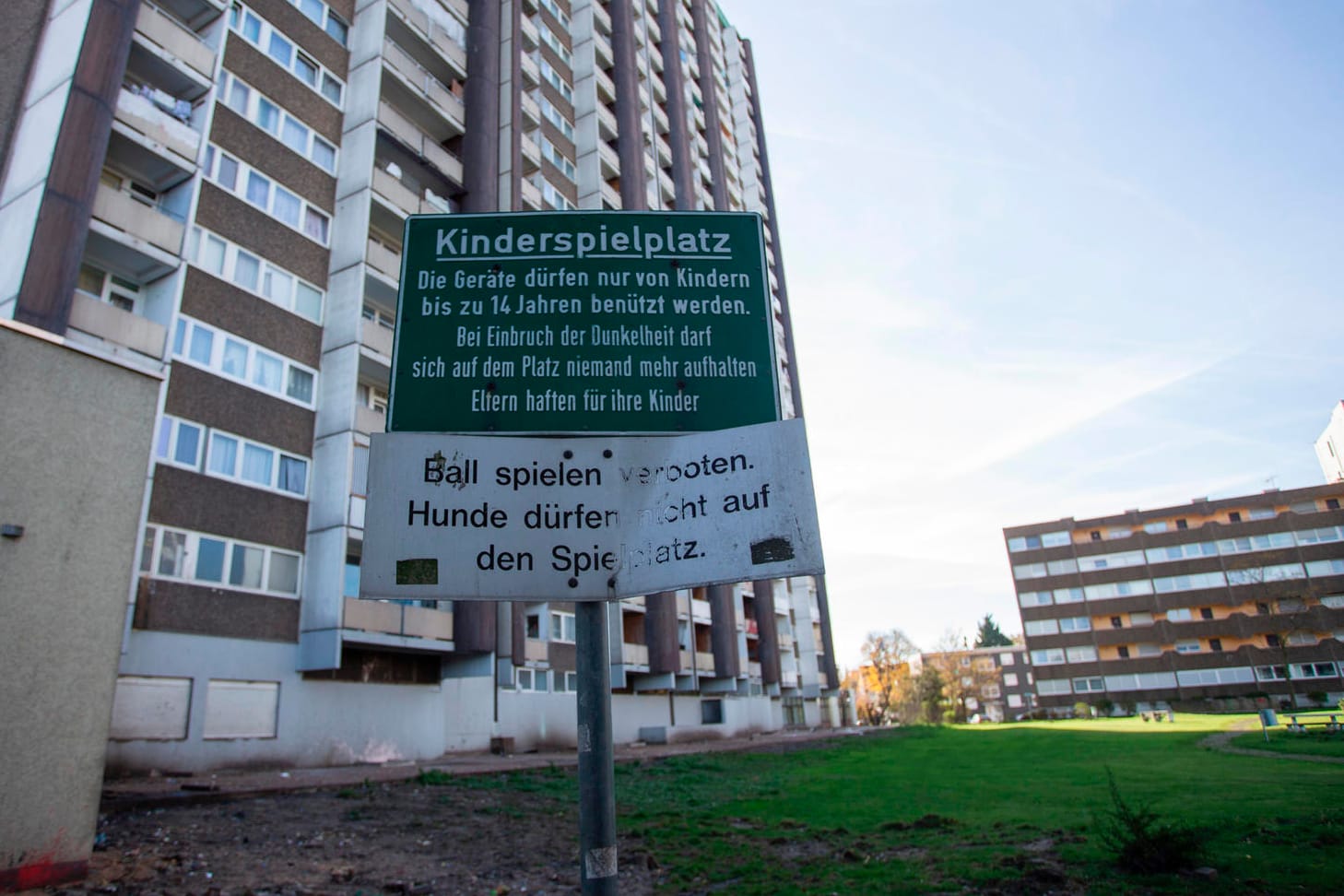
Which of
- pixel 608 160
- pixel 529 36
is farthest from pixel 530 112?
pixel 608 160

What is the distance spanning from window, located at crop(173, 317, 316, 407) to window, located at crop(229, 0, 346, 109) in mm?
9857

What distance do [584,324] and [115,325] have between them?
19900 mm

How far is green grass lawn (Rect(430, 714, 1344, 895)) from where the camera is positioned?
7.30 metres

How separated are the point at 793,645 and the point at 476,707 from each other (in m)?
35.8

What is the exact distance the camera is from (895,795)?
14.1 metres

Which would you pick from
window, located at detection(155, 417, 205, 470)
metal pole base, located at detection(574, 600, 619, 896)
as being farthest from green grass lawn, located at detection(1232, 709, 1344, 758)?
window, located at detection(155, 417, 205, 470)

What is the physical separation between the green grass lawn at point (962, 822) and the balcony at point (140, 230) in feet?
50.4

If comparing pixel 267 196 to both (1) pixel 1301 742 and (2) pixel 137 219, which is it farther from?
(1) pixel 1301 742

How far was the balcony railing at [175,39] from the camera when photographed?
2103 cm

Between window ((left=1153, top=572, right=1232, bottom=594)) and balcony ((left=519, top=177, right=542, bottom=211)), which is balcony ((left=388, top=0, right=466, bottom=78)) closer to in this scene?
balcony ((left=519, top=177, right=542, bottom=211))

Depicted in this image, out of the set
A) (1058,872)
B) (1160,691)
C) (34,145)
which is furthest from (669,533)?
(1160,691)

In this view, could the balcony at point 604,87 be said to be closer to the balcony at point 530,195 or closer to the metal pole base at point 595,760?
the balcony at point 530,195

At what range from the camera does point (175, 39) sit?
2158cm

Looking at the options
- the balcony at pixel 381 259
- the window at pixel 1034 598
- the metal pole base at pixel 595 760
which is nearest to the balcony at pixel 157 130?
the balcony at pixel 381 259
